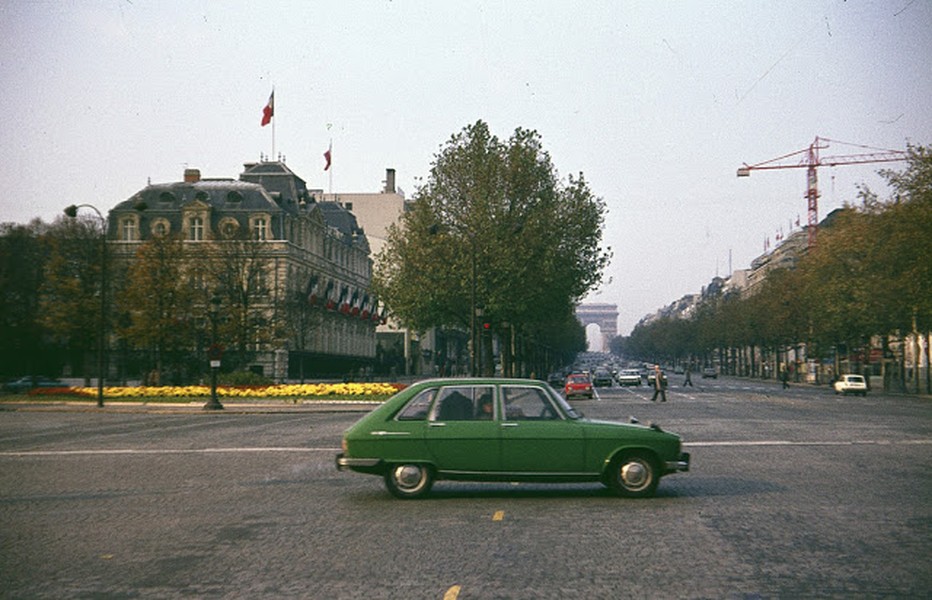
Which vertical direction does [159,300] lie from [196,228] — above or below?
below

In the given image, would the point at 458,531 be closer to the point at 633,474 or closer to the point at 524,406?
the point at 524,406

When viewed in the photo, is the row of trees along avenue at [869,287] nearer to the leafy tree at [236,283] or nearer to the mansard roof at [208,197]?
the leafy tree at [236,283]

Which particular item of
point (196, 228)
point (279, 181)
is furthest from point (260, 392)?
point (279, 181)

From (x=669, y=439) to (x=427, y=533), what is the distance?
13.1ft

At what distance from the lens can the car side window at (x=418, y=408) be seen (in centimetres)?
1306

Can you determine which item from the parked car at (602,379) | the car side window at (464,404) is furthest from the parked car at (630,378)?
the car side window at (464,404)

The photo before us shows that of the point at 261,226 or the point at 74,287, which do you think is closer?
the point at 74,287

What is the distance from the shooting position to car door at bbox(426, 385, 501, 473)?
42.1ft

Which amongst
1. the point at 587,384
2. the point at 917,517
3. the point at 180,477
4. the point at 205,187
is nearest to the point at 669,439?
the point at 917,517

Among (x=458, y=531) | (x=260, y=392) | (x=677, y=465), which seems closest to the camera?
(x=458, y=531)

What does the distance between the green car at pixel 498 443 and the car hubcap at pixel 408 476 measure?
1cm

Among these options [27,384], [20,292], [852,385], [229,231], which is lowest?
[852,385]

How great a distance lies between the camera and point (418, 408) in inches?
516

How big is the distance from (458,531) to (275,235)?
74.4 metres
